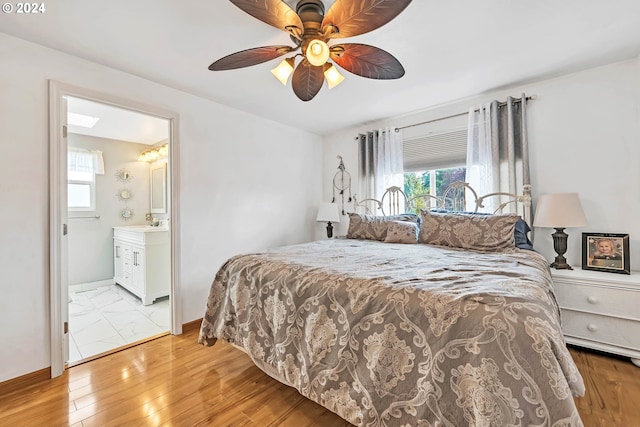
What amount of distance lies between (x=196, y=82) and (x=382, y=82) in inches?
68.8

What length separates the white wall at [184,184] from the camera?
1.85 meters

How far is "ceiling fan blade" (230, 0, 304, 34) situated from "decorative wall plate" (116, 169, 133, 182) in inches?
171

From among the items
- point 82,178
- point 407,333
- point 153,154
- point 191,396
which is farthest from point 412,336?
point 82,178

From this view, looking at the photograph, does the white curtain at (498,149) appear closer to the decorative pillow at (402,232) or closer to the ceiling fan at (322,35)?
the decorative pillow at (402,232)

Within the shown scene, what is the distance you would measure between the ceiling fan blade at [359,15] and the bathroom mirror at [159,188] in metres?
3.92

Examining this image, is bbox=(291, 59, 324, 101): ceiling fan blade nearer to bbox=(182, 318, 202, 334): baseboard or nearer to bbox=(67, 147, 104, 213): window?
bbox=(182, 318, 202, 334): baseboard

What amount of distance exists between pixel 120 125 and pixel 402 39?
375 cm

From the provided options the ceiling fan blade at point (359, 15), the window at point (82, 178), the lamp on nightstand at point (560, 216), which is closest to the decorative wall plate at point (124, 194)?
the window at point (82, 178)

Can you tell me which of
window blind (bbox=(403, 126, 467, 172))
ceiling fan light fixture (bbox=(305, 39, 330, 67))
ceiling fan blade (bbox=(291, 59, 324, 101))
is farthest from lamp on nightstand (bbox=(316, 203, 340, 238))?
ceiling fan light fixture (bbox=(305, 39, 330, 67))

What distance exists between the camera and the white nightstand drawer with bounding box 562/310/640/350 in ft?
6.39

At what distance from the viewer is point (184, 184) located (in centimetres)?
273

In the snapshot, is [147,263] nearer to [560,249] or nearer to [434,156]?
[434,156]

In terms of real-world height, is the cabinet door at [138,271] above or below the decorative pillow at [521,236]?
below

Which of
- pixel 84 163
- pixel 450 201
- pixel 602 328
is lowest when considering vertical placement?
pixel 602 328
